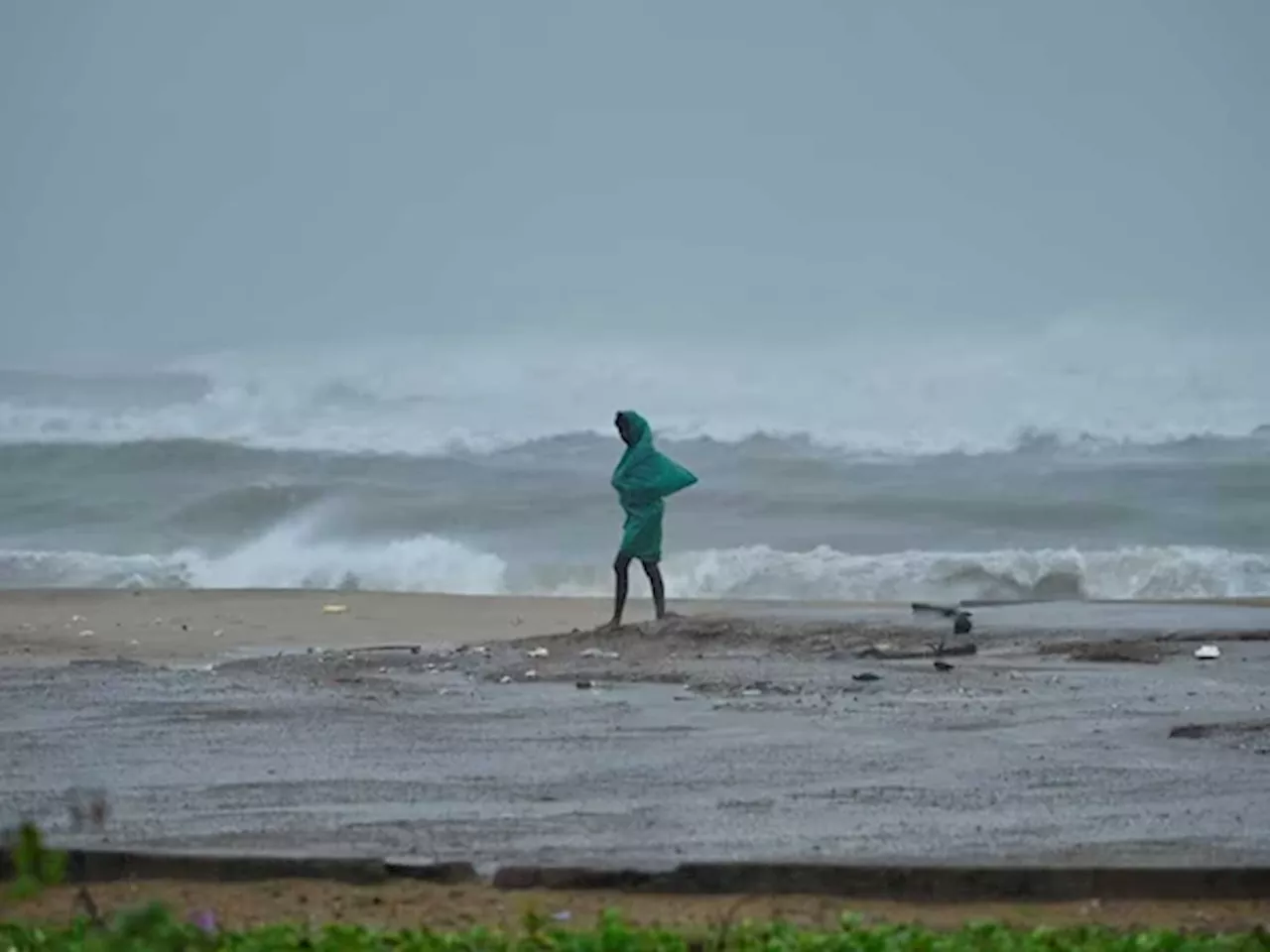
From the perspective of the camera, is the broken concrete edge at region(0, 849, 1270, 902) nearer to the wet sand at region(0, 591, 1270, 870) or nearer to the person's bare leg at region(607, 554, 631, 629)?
the wet sand at region(0, 591, 1270, 870)

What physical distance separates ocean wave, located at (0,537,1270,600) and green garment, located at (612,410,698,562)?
756 cm

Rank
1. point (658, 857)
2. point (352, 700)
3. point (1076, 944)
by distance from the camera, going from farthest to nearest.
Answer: point (352, 700) → point (658, 857) → point (1076, 944)

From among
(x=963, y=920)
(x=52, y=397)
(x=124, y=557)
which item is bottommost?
(x=963, y=920)

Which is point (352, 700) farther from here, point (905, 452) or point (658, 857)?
point (905, 452)

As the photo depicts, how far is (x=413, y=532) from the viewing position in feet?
98.8

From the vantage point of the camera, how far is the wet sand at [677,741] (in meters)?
6.85

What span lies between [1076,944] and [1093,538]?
25409 mm

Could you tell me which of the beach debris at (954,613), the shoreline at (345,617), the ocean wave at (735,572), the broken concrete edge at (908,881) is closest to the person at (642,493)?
the shoreline at (345,617)

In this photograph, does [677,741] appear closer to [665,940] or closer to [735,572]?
[665,940]

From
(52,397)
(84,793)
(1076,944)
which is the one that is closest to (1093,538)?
(52,397)

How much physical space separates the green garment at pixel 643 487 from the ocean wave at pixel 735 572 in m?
7.56

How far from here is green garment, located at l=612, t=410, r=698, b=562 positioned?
1691 cm

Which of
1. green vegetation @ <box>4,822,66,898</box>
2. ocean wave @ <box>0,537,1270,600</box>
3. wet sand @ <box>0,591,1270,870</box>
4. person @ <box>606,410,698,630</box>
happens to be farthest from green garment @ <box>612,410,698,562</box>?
green vegetation @ <box>4,822,66,898</box>

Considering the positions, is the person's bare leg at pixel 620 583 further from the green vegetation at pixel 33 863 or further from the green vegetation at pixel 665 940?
the green vegetation at pixel 33 863
